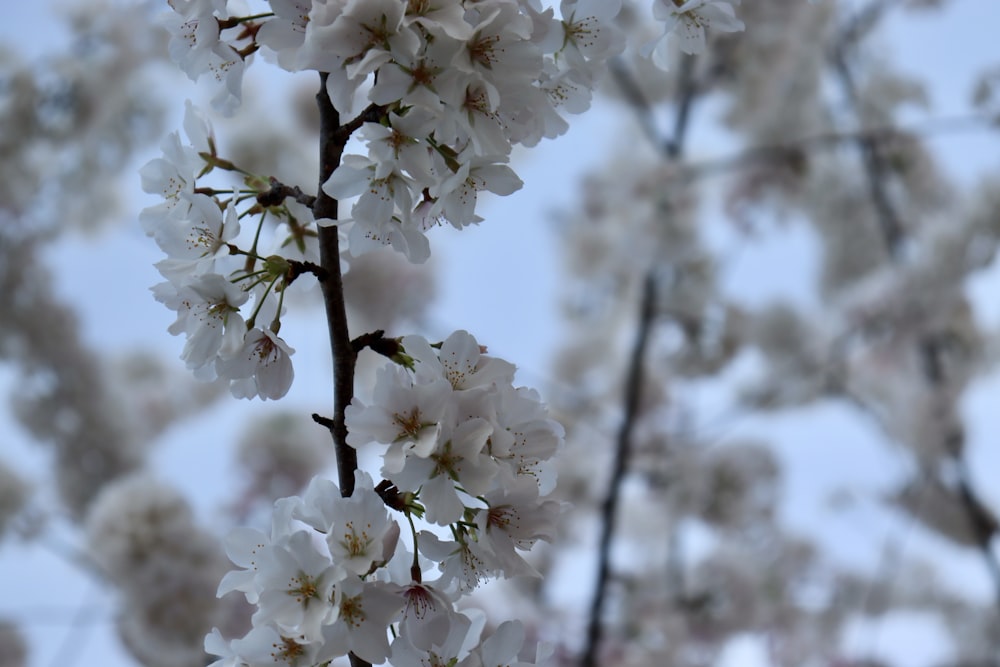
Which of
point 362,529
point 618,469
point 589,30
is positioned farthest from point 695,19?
point 618,469

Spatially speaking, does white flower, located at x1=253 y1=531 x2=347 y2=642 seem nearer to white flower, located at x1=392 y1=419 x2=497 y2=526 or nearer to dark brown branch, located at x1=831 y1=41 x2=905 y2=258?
white flower, located at x1=392 y1=419 x2=497 y2=526

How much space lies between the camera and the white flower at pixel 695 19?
42 centimetres

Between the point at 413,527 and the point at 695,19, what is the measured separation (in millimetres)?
260

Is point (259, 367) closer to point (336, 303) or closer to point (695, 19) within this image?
point (336, 303)

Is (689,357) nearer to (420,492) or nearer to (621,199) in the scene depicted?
(621,199)

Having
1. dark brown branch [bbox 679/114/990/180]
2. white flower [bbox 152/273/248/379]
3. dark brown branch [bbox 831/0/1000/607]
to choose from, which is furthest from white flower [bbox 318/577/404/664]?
dark brown branch [bbox 831/0/1000/607]

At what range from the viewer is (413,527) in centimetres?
35

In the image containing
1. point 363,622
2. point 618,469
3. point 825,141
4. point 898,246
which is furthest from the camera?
point 898,246

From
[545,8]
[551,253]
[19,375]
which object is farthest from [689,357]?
A: [545,8]

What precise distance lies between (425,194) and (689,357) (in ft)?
4.92

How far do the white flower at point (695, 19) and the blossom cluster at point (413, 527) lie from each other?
18 cm

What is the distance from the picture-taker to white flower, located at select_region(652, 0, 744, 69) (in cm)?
42

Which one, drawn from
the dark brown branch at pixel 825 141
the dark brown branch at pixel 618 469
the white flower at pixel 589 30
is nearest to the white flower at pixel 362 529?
the white flower at pixel 589 30

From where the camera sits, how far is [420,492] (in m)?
0.34
